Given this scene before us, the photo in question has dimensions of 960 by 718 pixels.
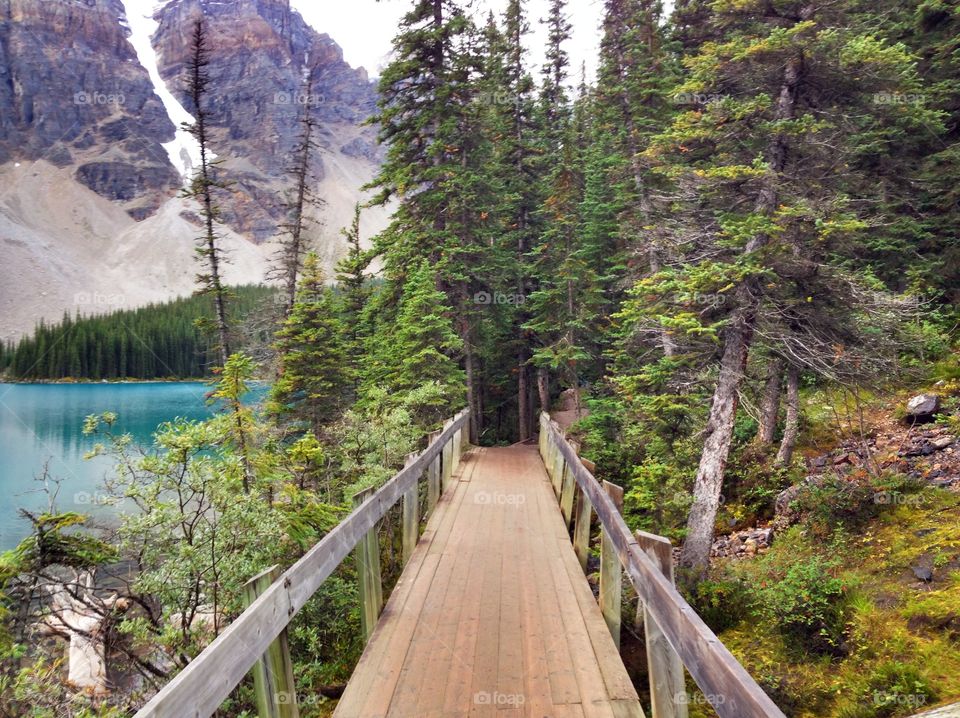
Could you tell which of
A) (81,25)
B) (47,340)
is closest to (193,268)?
(47,340)

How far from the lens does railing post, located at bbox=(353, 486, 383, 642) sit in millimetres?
4113

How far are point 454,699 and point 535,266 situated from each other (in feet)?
63.0

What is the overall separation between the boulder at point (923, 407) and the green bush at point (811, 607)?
17.2 ft

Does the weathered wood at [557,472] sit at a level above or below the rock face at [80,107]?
below

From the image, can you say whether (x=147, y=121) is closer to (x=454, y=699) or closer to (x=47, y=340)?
(x=47, y=340)

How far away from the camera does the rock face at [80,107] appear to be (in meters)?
152

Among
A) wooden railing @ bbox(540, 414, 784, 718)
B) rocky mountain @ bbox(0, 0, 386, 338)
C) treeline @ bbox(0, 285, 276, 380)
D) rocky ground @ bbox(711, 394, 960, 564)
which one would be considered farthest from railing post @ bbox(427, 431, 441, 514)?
rocky mountain @ bbox(0, 0, 386, 338)

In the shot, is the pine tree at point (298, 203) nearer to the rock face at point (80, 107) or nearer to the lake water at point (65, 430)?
the lake water at point (65, 430)

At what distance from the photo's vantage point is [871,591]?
6.93 meters

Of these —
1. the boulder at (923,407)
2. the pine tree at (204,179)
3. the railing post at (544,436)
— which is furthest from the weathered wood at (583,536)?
the pine tree at (204,179)

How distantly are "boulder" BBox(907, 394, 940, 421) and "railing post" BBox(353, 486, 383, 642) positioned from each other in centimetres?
1152

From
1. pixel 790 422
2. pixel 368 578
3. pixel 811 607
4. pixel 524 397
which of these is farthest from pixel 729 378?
pixel 524 397

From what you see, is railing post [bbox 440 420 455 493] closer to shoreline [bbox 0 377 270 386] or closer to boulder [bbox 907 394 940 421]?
boulder [bbox 907 394 940 421]

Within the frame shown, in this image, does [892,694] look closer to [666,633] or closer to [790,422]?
[666,633]
